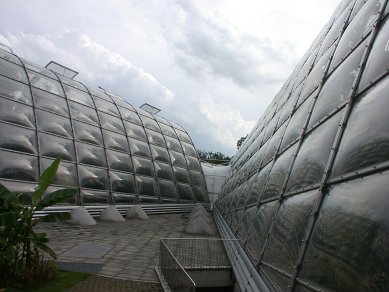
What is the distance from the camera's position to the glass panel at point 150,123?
3230 cm

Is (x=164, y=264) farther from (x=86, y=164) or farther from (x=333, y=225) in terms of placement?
(x=86, y=164)

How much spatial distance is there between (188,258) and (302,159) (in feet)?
23.3

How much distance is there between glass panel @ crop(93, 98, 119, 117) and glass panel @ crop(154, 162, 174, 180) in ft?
18.0

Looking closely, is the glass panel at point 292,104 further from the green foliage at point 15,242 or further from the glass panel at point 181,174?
the glass panel at point 181,174

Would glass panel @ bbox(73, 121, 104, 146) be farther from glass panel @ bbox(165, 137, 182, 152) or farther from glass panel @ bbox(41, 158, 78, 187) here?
glass panel @ bbox(165, 137, 182, 152)

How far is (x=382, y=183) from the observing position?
3.47 meters

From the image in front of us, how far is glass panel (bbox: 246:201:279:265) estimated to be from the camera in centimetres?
704

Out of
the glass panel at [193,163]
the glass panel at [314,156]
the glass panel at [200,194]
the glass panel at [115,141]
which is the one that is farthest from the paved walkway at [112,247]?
the glass panel at [193,163]

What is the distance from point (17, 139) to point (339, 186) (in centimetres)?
1822

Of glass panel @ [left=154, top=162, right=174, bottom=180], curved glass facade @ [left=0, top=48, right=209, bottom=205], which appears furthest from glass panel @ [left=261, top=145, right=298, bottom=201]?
glass panel @ [left=154, top=162, right=174, bottom=180]

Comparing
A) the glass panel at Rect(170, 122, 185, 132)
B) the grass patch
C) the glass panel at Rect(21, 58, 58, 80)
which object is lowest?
the grass patch

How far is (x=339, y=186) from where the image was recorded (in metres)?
4.37

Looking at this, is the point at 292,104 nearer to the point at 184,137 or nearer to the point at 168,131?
the point at 168,131

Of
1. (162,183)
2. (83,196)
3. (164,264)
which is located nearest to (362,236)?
(164,264)
